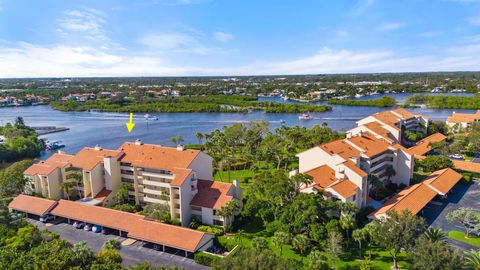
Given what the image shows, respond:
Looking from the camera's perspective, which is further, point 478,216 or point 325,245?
point 478,216

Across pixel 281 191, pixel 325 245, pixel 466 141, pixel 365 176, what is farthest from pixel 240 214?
pixel 466 141

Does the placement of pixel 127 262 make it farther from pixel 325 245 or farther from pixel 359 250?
pixel 359 250

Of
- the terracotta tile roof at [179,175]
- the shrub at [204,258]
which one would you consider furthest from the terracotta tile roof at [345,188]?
the terracotta tile roof at [179,175]

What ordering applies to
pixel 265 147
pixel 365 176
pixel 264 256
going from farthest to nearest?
1. pixel 265 147
2. pixel 365 176
3. pixel 264 256

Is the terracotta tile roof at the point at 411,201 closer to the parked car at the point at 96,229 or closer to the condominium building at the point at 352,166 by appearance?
the condominium building at the point at 352,166

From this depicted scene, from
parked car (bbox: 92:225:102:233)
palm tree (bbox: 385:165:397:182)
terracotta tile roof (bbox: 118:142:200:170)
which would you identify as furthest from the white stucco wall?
palm tree (bbox: 385:165:397:182)
